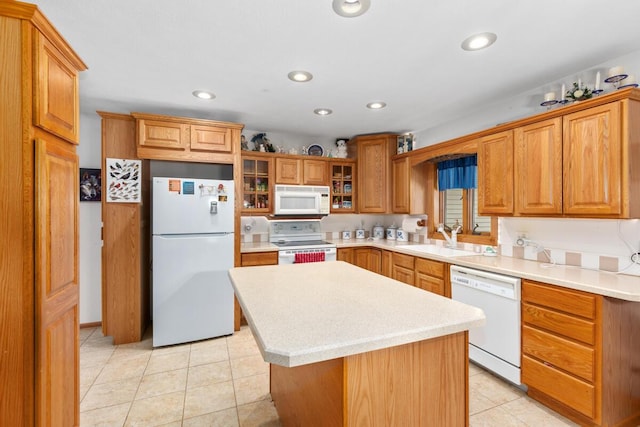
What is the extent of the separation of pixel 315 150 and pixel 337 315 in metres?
3.37

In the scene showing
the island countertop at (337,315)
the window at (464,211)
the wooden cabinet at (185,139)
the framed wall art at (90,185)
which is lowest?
the island countertop at (337,315)

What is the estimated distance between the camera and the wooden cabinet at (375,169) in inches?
165

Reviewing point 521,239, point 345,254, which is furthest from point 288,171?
point 521,239

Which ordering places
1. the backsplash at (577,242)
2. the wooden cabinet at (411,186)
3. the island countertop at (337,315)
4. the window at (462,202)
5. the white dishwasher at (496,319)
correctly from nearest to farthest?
the island countertop at (337,315)
the backsplash at (577,242)
the white dishwasher at (496,319)
the window at (462,202)
the wooden cabinet at (411,186)

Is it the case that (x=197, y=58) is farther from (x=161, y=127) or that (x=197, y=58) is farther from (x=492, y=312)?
(x=492, y=312)

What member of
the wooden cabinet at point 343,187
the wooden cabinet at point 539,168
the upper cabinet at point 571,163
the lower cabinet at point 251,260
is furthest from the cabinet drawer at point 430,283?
the lower cabinet at point 251,260

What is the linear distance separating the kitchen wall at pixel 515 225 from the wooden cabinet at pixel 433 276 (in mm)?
639

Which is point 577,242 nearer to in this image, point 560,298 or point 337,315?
point 560,298

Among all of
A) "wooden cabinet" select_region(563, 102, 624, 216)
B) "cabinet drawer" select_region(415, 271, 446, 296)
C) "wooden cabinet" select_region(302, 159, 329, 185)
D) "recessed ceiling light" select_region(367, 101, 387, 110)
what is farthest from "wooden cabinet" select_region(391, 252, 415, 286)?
"recessed ceiling light" select_region(367, 101, 387, 110)

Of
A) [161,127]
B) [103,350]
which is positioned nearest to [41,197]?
[161,127]

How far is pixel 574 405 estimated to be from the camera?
187 cm

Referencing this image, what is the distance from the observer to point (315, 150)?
4.32 metres

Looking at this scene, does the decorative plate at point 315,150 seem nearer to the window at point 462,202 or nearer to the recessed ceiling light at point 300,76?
the window at point 462,202

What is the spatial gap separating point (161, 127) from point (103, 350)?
2.29 m
